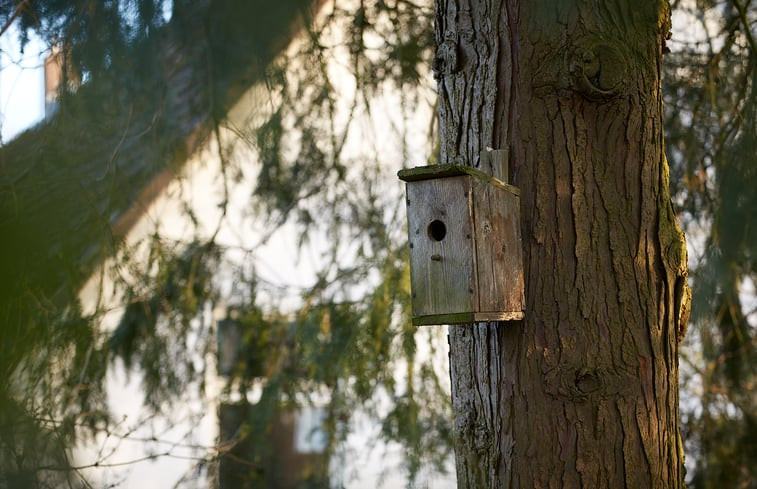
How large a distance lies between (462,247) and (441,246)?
0.18 ft

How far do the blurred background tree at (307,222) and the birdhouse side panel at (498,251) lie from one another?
1100mm

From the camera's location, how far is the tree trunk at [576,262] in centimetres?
199

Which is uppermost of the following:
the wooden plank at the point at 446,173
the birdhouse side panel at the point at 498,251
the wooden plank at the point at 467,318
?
the wooden plank at the point at 446,173

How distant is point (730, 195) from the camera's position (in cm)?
355

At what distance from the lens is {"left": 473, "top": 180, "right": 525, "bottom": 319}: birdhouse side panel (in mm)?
1920

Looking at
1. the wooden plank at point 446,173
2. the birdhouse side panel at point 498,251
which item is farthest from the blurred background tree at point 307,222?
the birdhouse side panel at point 498,251

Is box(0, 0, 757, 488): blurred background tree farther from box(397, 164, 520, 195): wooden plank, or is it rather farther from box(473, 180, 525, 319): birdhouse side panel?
box(473, 180, 525, 319): birdhouse side panel

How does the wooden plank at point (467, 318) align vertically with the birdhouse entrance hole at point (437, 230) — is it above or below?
below

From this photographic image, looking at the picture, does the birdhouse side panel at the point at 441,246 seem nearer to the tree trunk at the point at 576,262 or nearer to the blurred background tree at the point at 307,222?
the tree trunk at the point at 576,262

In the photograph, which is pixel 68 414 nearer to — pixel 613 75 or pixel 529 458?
pixel 529 458

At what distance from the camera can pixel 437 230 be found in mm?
1990

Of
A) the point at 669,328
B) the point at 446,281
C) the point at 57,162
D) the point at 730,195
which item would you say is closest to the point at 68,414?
the point at 57,162

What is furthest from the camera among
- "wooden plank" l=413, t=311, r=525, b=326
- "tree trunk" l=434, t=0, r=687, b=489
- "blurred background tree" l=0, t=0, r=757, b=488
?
"blurred background tree" l=0, t=0, r=757, b=488

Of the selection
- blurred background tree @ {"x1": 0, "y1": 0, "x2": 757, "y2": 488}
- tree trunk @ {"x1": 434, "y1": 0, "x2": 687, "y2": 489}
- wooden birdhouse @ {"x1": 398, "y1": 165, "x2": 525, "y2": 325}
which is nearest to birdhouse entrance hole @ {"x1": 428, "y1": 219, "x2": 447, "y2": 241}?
wooden birdhouse @ {"x1": 398, "y1": 165, "x2": 525, "y2": 325}
